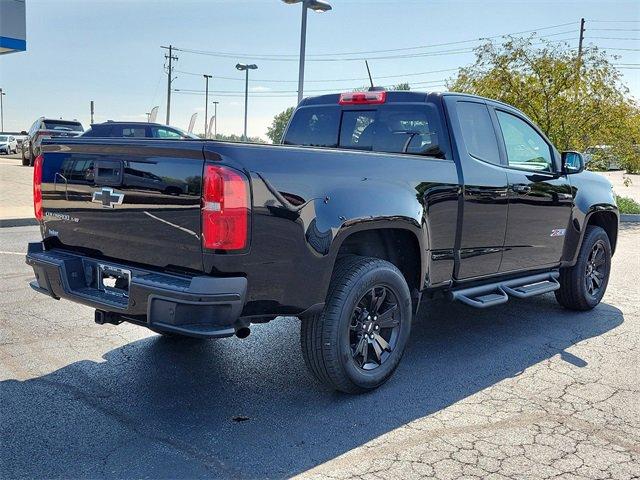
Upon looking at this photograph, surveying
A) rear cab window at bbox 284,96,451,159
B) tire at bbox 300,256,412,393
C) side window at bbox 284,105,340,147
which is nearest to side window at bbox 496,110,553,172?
rear cab window at bbox 284,96,451,159

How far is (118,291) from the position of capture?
3.43 m

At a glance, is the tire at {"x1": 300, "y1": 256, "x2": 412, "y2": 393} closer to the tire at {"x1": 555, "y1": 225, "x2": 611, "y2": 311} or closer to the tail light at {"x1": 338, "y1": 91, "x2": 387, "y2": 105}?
the tail light at {"x1": 338, "y1": 91, "x2": 387, "y2": 105}

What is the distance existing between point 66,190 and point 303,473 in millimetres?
→ 2198

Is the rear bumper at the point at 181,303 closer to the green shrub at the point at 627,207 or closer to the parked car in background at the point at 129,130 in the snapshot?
the parked car in background at the point at 129,130

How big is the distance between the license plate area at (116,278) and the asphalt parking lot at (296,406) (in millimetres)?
679

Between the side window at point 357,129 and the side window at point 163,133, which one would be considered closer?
the side window at point 357,129

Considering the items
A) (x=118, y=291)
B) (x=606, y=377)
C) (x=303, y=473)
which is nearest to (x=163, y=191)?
(x=118, y=291)

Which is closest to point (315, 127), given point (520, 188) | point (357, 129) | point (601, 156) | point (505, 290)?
point (357, 129)

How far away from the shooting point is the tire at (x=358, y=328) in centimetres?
356

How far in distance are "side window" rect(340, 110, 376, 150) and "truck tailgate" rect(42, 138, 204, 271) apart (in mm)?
2071

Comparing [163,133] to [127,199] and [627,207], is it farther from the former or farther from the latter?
[127,199]

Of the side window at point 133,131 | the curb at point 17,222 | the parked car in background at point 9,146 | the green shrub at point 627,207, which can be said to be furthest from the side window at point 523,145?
the parked car in background at point 9,146

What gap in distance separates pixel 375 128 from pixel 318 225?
1.75m

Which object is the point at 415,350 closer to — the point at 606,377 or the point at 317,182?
the point at 606,377
